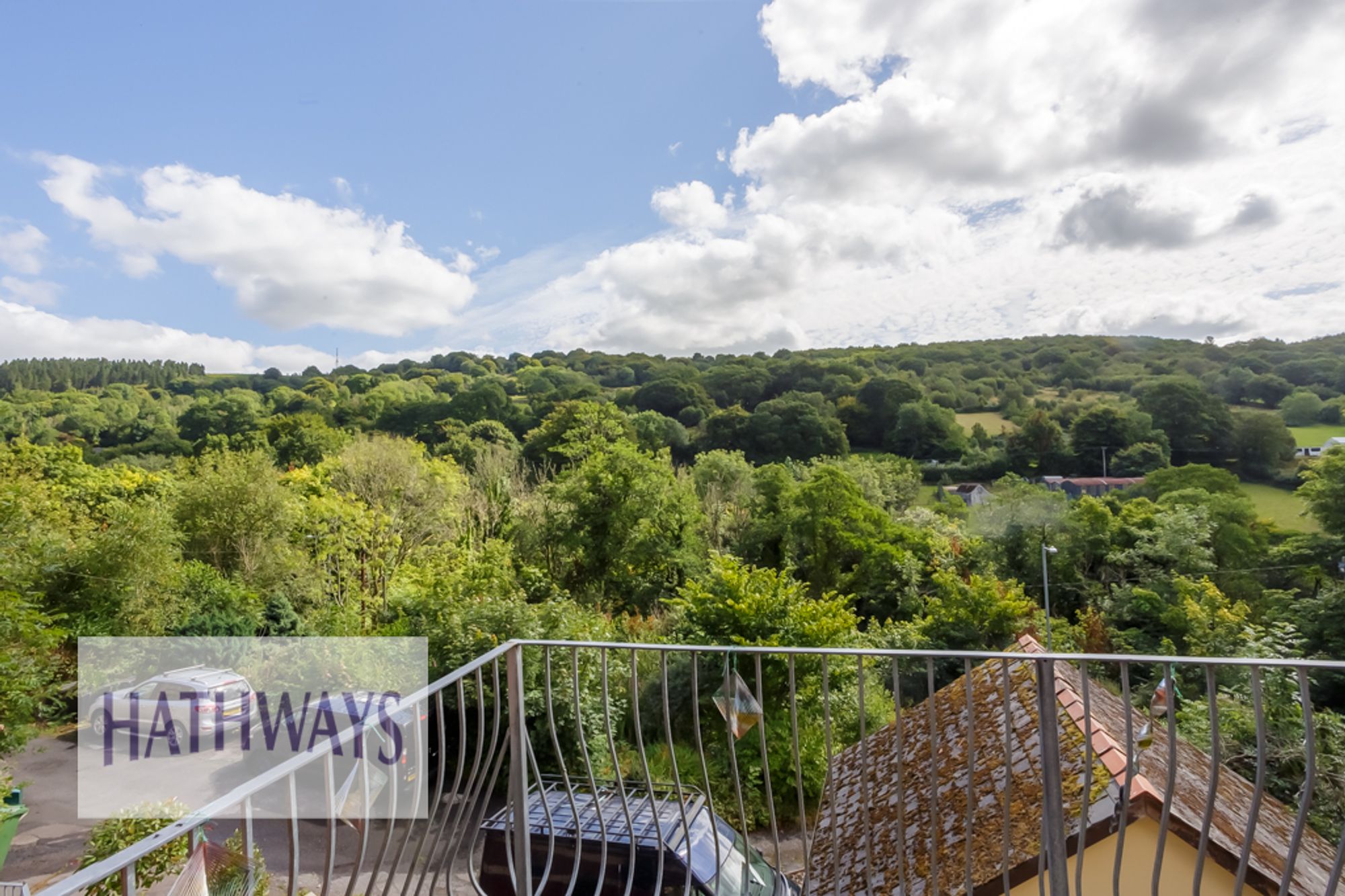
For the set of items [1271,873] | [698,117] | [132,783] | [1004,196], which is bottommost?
[132,783]

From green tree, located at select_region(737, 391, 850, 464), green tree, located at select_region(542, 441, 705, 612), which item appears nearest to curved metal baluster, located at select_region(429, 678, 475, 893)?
green tree, located at select_region(542, 441, 705, 612)

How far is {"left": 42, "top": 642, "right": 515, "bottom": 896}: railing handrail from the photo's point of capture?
2.42 feet

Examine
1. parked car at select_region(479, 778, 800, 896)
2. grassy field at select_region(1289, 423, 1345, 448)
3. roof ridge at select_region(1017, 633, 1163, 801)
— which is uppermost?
grassy field at select_region(1289, 423, 1345, 448)

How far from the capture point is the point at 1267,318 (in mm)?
28141

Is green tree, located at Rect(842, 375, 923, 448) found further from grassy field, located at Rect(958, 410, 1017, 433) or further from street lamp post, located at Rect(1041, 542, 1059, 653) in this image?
street lamp post, located at Rect(1041, 542, 1059, 653)

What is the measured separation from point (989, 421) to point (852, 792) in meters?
31.0

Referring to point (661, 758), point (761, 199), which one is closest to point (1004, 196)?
point (761, 199)

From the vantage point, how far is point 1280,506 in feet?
64.2

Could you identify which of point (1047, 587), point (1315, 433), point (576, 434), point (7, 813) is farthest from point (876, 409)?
point (7, 813)

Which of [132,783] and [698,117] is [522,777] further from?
[698,117]

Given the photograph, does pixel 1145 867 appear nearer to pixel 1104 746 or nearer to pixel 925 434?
pixel 1104 746

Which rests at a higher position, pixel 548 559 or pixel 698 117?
pixel 698 117

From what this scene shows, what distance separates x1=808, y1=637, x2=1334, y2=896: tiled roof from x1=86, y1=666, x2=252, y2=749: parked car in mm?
7639

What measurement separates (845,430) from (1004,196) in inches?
476
